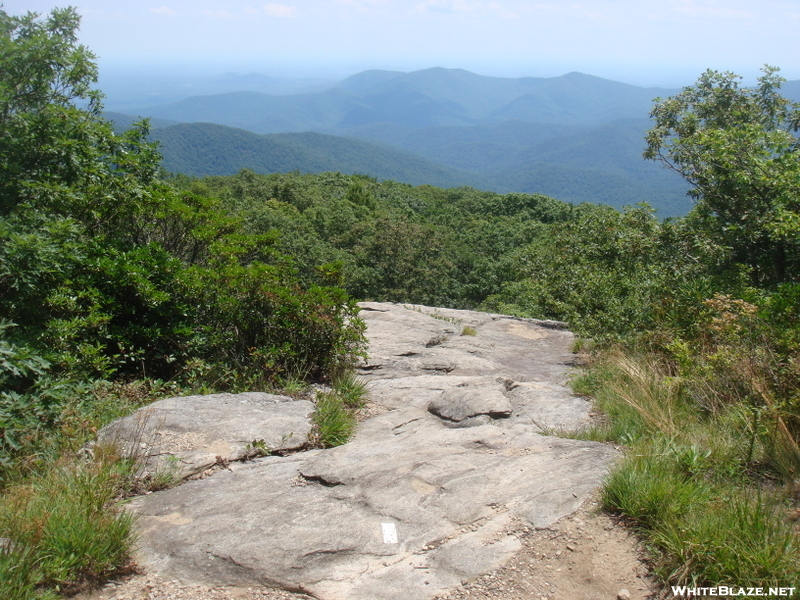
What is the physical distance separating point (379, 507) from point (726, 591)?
224 centimetres

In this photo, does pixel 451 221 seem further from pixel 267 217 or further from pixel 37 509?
pixel 37 509

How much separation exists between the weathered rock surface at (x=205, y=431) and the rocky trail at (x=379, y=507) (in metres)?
0.02

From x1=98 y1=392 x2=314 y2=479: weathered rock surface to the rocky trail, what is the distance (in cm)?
2

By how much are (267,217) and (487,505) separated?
27.1m

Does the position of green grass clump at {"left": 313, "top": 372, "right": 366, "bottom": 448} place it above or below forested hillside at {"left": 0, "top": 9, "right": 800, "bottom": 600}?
below

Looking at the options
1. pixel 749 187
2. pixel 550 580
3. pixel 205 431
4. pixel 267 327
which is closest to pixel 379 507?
pixel 550 580

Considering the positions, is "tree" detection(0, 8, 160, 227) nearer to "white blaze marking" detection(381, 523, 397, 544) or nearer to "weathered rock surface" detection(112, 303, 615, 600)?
"weathered rock surface" detection(112, 303, 615, 600)

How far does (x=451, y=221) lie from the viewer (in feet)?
172

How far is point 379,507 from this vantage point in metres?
4.13

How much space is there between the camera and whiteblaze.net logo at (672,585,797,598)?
2773 millimetres

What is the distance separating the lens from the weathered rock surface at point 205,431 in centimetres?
479

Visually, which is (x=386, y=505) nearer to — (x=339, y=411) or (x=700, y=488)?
(x=339, y=411)

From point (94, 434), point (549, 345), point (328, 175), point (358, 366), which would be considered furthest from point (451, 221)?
point (94, 434)

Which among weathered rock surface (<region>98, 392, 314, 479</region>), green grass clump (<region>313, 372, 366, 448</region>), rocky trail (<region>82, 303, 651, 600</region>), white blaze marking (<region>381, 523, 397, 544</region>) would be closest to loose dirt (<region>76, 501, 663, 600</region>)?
rocky trail (<region>82, 303, 651, 600</region>)
